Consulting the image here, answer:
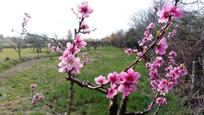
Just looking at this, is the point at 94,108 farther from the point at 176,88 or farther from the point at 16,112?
the point at 176,88

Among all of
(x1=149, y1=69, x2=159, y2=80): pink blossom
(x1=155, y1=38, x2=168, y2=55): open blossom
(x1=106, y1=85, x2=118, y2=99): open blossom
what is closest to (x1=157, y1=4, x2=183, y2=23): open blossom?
(x1=155, y1=38, x2=168, y2=55): open blossom

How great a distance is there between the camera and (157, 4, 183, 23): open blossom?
2.39 m

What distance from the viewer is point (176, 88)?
11.1 meters

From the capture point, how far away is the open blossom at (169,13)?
2387 millimetres

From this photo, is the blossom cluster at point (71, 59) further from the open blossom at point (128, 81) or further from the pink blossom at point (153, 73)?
the pink blossom at point (153, 73)

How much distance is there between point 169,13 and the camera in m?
2.40

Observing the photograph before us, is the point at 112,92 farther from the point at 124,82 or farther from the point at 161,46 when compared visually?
the point at 161,46

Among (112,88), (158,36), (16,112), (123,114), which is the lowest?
(16,112)

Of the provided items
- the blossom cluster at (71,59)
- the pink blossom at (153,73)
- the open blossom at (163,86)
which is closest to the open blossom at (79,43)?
the blossom cluster at (71,59)

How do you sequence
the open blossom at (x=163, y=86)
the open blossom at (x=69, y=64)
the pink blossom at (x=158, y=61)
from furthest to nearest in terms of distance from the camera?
1. the pink blossom at (x=158, y=61)
2. the open blossom at (x=163, y=86)
3. the open blossom at (x=69, y=64)

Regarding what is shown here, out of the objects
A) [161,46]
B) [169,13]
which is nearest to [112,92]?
[161,46]

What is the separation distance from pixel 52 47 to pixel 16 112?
447 cm

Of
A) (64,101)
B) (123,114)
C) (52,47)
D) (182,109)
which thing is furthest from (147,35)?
(64,101)

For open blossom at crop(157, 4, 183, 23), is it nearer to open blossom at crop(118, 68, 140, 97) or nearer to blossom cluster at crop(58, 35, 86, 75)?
open blossom at crop(118, 68, 140, 97)
